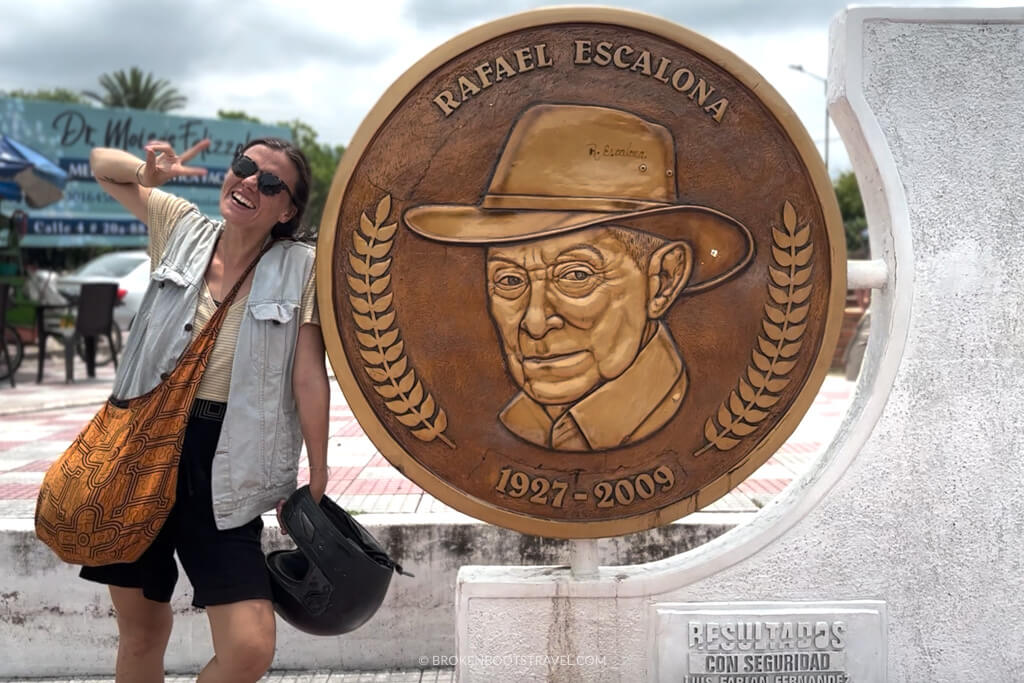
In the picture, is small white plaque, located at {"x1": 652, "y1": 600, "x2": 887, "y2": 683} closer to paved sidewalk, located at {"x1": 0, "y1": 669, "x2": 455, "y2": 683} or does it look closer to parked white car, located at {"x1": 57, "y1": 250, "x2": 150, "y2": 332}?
paved sidewalk, located at {"x1": 0, "y1": 669, "x2": 455, "y2": 683}

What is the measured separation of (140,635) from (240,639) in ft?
1.59

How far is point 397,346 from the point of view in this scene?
2977mm

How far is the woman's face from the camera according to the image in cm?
275

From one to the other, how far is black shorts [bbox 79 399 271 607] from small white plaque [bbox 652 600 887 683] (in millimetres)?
1263

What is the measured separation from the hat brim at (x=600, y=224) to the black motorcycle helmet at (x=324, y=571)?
855mm

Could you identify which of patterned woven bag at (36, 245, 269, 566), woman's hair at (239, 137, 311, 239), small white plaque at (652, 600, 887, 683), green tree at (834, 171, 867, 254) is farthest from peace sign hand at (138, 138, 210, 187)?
green tree at (834, 171, 867, 254)

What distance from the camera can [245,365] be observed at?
2654 millimetres

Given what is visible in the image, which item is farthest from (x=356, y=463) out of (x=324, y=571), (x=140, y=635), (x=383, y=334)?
(x=324, y=571)

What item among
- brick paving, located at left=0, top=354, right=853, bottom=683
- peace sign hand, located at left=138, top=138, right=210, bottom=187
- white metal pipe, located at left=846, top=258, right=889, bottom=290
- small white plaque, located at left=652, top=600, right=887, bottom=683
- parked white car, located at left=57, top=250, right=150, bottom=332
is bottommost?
small white plaque, located at left=652, top=600, right=887, bottom=683

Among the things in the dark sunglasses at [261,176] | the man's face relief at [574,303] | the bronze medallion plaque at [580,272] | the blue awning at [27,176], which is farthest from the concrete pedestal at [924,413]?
the blue awning at [27,176]

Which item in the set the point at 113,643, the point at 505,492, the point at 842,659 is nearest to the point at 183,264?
the point at 505,492

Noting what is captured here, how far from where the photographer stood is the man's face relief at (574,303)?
297 centimetres

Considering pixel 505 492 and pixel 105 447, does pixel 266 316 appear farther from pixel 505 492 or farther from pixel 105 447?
pixel 505 492

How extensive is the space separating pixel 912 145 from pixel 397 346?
1.75 meters
